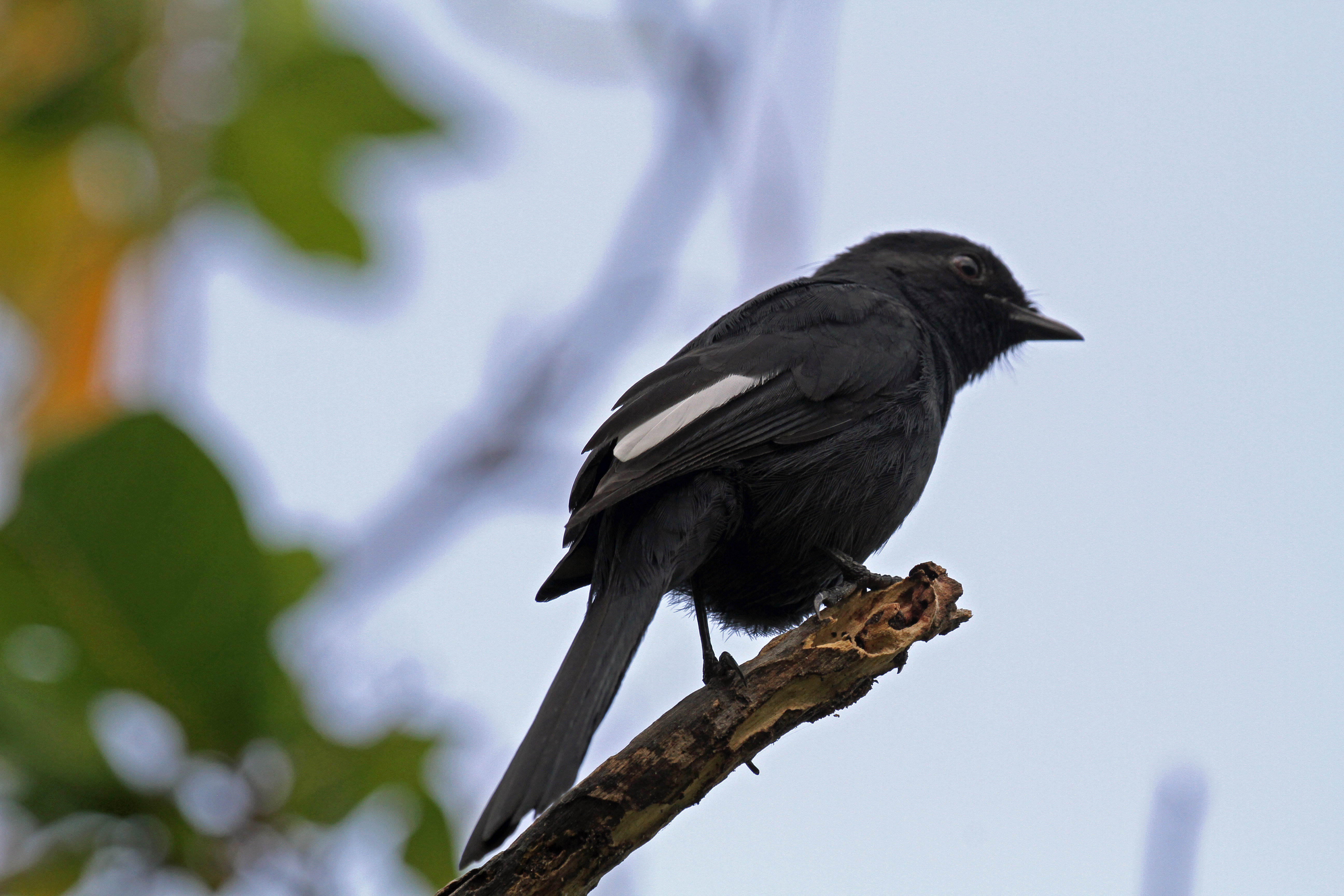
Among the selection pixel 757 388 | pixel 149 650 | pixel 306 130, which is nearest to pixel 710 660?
pixel 757 388

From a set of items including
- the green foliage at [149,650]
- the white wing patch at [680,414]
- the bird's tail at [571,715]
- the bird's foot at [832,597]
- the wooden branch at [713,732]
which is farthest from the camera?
the white wing patch at [680,414]

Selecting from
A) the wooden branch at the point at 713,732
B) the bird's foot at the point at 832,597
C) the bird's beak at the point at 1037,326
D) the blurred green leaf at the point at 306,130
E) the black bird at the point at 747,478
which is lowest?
the wooden branch at the point at 713,732

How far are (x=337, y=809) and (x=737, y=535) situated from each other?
1.34 meters

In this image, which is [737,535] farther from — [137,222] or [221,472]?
[137,222]

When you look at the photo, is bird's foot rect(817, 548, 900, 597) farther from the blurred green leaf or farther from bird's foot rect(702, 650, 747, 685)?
the blurred green leaf

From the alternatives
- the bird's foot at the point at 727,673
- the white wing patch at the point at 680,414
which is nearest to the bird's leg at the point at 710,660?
the bird's foot at the point at 727,673

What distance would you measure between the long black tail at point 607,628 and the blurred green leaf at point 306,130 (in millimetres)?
1603

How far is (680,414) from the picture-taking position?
380 centimetres

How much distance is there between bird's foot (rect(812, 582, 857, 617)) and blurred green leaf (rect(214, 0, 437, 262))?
2194 mm

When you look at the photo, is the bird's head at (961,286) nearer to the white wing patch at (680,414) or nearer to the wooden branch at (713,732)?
the white wing patch at (680,414)

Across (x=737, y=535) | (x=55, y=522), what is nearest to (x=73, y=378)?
(x=55, y=522)

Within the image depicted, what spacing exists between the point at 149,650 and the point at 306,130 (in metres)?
2.03

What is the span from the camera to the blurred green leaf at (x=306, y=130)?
4.56m

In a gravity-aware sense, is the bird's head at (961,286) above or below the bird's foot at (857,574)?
above
